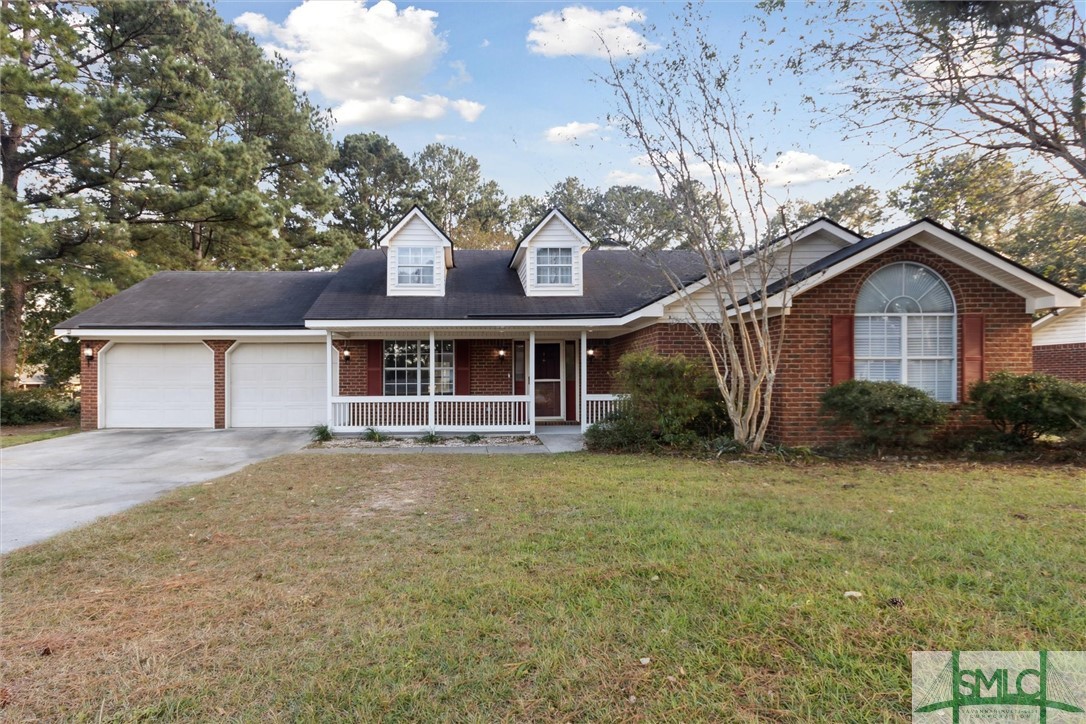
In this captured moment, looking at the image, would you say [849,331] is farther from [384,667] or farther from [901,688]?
[384,667]

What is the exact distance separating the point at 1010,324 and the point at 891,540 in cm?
753

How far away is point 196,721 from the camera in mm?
2203

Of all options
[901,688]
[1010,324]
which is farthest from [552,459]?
[1010,324]

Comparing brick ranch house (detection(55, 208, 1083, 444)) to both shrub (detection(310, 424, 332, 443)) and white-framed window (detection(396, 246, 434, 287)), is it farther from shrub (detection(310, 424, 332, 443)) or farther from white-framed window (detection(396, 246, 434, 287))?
shrub (detection(310, 424, 332, 443))

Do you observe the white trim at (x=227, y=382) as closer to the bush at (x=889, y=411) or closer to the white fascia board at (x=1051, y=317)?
the bush at (x=889, y=411)

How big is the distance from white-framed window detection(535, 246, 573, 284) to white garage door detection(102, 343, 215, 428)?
8.78m

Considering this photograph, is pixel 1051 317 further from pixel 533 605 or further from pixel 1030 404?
pixel 533 605

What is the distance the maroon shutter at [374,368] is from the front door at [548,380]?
406 cm

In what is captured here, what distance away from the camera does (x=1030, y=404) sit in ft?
26.0

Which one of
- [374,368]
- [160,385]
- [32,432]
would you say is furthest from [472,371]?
[32,432]

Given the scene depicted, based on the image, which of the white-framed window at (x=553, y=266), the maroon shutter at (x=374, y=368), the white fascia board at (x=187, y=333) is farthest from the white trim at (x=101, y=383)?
the white-framed window at (x=553, y=266)

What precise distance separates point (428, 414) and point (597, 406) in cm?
398

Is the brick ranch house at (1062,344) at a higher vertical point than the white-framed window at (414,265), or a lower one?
lower

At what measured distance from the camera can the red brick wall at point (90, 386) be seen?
13.0m
